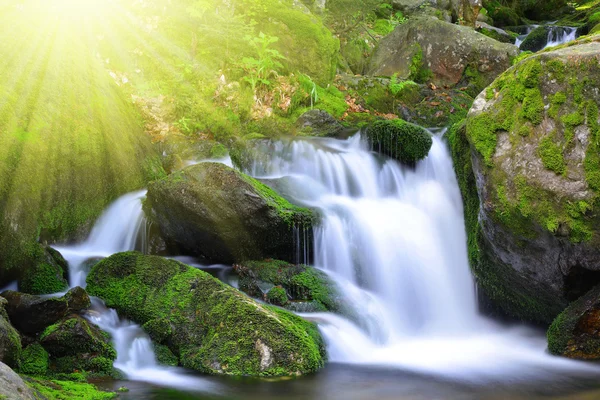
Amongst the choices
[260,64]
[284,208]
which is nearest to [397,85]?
[260,64]

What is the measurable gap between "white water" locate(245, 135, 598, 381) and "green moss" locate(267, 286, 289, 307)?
51 centimetres

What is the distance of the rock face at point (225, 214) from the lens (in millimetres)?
7174

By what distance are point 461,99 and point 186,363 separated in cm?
1128

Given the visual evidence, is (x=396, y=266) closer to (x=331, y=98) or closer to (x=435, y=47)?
(x=331, y=98)

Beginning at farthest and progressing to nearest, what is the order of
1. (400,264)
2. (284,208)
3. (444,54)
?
(444,54) → (400,264) → (284,208)

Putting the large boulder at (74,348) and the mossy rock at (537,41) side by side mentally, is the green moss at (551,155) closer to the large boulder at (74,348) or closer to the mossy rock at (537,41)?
the large boulder at (74,348)

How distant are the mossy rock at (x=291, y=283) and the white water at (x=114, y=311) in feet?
5.67

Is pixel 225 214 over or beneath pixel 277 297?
over

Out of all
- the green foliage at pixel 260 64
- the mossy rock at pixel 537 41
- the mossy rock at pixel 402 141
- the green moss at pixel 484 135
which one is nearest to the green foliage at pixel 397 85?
the green foliage at pixel 260 64

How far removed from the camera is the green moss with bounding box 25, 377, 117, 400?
12.1 ft

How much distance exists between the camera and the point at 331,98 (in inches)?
523

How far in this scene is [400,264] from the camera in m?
7.73

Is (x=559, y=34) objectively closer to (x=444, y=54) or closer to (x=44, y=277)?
(x=444, y=54)

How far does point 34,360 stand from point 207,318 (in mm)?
1626
